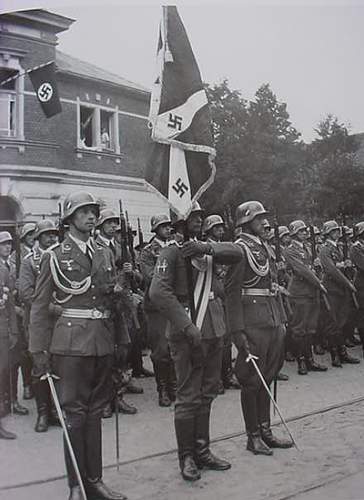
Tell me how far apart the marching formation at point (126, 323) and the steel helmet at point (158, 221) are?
22 mm

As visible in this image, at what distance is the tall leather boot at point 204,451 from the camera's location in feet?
13.6

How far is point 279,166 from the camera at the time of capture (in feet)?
18.3

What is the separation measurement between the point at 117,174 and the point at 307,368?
357 cm

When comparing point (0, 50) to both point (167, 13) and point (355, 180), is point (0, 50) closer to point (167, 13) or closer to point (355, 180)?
point (167, 13)

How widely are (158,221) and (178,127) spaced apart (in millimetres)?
2151

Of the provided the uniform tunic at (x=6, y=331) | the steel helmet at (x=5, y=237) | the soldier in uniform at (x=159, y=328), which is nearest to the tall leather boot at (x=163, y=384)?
the soldier in uniform at (x=159, y=328)

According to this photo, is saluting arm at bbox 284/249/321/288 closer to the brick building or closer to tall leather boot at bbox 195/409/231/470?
the brick building

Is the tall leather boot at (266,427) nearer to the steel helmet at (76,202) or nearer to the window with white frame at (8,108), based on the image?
the steel helmet at (76,202)

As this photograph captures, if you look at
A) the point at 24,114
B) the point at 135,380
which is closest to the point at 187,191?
the point at 24,114

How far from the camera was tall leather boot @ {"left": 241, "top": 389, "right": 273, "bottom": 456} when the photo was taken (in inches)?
175

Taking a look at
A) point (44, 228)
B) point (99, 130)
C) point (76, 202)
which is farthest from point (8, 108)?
point (44, 228)

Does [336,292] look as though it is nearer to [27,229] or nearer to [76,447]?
[27,229]

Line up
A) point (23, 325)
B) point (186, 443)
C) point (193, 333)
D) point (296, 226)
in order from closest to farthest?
point (193, 333) < point (186, 443) < point (23, 325) < point (296, 226)

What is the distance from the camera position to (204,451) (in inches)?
164
